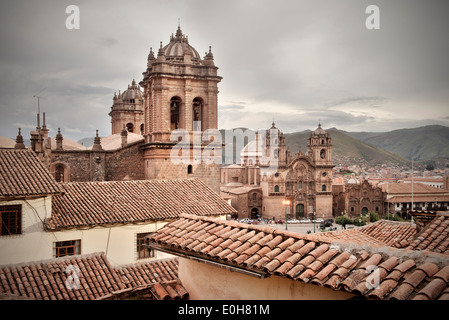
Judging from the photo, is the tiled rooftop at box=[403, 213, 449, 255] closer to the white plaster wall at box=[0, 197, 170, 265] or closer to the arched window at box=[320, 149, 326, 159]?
the white plaster wall at box=[0, 197, 170, 265]

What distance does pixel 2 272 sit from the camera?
9992mm

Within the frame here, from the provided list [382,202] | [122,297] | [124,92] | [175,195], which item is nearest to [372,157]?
[382,202]

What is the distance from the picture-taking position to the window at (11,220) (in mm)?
11586

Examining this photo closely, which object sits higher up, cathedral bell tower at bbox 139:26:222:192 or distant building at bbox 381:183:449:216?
cathedral bell tower at bbox 139:26:222:192

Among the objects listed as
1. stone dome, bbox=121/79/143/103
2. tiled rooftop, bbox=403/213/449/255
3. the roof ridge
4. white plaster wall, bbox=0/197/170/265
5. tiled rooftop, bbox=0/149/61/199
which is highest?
stone dome, bbox=121/79/143/103

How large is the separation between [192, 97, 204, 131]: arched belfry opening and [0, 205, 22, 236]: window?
13.5 metres

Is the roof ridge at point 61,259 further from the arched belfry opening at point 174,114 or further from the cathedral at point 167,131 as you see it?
the arched belfry opening at point 174,114

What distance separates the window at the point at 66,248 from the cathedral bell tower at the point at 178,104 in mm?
9971

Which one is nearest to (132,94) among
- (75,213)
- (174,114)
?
(174,114)

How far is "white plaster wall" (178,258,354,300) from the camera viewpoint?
3.86 metres

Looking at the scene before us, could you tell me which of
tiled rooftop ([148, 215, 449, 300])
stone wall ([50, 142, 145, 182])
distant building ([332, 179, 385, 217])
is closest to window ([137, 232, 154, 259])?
tiled rooftop ([148, 215, 449, 300])

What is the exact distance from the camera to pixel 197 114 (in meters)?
24.7
